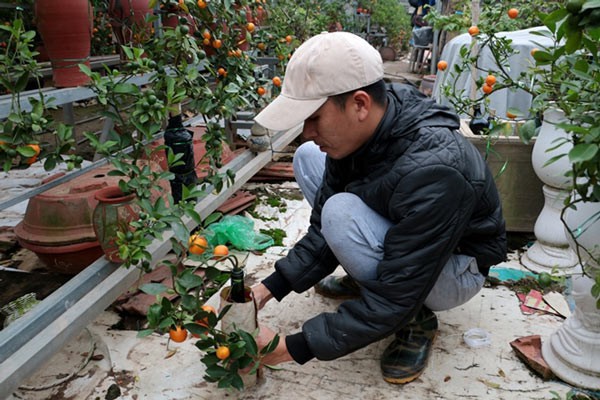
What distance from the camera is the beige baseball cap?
1.31 m

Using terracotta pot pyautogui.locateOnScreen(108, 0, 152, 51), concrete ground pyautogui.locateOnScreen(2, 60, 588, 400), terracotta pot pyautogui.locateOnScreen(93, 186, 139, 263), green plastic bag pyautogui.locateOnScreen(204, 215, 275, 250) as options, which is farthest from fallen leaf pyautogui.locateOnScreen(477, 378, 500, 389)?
terracotta pot pyautogui.locateOnScreen(108, 0, 152, 51)

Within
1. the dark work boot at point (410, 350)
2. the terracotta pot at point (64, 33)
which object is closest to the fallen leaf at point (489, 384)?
the dark work boot at point (410, 350)

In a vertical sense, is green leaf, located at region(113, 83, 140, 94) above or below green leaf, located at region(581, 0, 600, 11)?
below

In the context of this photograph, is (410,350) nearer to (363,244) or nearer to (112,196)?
(363,244)

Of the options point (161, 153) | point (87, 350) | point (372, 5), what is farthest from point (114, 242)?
point (372, 5)

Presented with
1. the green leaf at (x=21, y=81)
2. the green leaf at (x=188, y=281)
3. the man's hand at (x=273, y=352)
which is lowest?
the man's hand at (x=273, y=352)

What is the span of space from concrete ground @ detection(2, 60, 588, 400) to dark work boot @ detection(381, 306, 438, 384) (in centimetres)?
3

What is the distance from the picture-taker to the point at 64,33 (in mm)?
1954

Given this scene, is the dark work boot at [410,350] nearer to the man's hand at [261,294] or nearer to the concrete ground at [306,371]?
the concrete ground at [306,371]

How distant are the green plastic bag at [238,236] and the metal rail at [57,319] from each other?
16.3 inches

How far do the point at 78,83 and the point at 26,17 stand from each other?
4.42 ft

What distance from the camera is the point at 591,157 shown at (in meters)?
0.73

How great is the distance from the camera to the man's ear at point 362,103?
4.43 ft

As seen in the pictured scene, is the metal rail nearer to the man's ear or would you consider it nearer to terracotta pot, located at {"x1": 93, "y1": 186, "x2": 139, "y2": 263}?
terracotta pot, located at {"x1": 93, "y1": 186, "x2": 139, "y2": 263}
